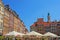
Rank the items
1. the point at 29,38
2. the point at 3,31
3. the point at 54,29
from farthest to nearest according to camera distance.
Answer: the point at 54,29
the point at 3,31
the point at 29,38

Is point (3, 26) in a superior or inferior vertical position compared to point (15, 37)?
superior

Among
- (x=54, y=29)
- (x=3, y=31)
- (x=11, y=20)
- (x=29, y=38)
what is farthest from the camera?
→ (x=54, y=29)

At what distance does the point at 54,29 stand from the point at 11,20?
28525mm

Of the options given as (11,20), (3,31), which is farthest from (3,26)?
(11,20)

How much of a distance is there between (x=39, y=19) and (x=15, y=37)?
62119 mm

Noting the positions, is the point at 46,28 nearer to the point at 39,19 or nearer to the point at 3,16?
the point at 39,19

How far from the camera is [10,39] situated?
1500 inches

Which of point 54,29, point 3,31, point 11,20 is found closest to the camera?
point 3,31

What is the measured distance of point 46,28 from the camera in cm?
9688

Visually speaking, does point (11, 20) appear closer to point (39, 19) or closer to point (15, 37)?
point (39, 19)

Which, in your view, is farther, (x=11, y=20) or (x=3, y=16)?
(x=11, y=20)

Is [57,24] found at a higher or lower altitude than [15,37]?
higher

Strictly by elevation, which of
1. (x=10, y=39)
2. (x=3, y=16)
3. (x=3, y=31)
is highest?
(x=3, y=16)

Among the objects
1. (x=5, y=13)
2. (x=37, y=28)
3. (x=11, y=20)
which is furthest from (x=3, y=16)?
(x=37, y=28)
